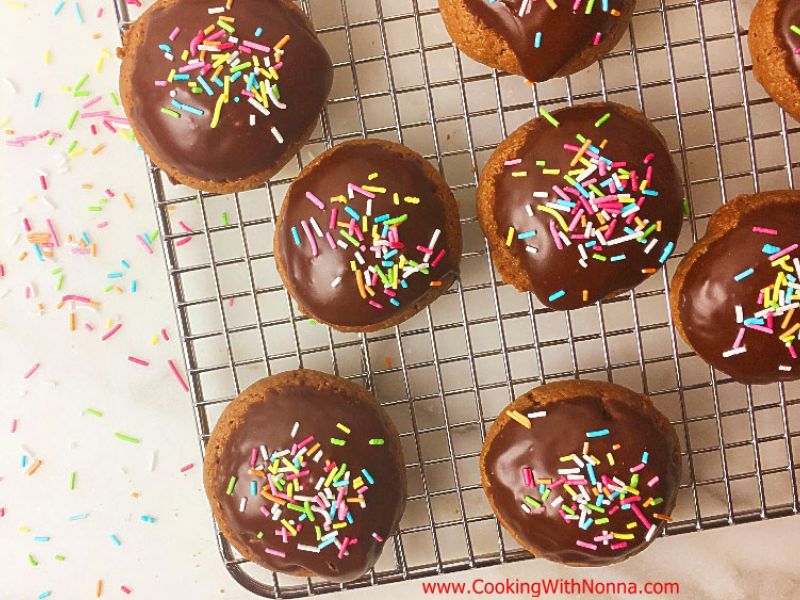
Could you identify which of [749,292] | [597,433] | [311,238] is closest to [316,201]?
[311,238]

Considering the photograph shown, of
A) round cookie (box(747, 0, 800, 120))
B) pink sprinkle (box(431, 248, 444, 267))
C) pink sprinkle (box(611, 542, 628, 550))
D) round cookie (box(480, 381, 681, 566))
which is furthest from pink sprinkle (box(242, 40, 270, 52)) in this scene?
pink sprinkle (box(611, 542, 628, 550))

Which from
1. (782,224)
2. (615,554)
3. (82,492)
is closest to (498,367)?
(615,554)

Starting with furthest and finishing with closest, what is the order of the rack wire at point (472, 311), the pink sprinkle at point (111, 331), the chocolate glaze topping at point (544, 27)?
the pink sprinkle at point (111, 331) < the rack wire at point (472, 311) < the chocolate glaze topping at point (544, 27)

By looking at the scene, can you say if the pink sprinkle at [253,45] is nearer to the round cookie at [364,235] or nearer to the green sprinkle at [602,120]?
the round cookie at [364,235]

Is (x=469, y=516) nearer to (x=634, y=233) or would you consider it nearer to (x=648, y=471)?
(x=648, y=471)

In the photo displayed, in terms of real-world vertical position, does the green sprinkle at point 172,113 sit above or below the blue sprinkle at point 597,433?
above

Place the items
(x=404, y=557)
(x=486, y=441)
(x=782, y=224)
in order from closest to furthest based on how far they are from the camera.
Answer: (x=782, y=224)
(x=486, y=441)
(x=404, y=557)

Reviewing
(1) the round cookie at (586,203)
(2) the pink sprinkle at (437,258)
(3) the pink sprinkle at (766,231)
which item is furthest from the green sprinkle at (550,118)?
(3) the pink sprinkle at (766,231)
